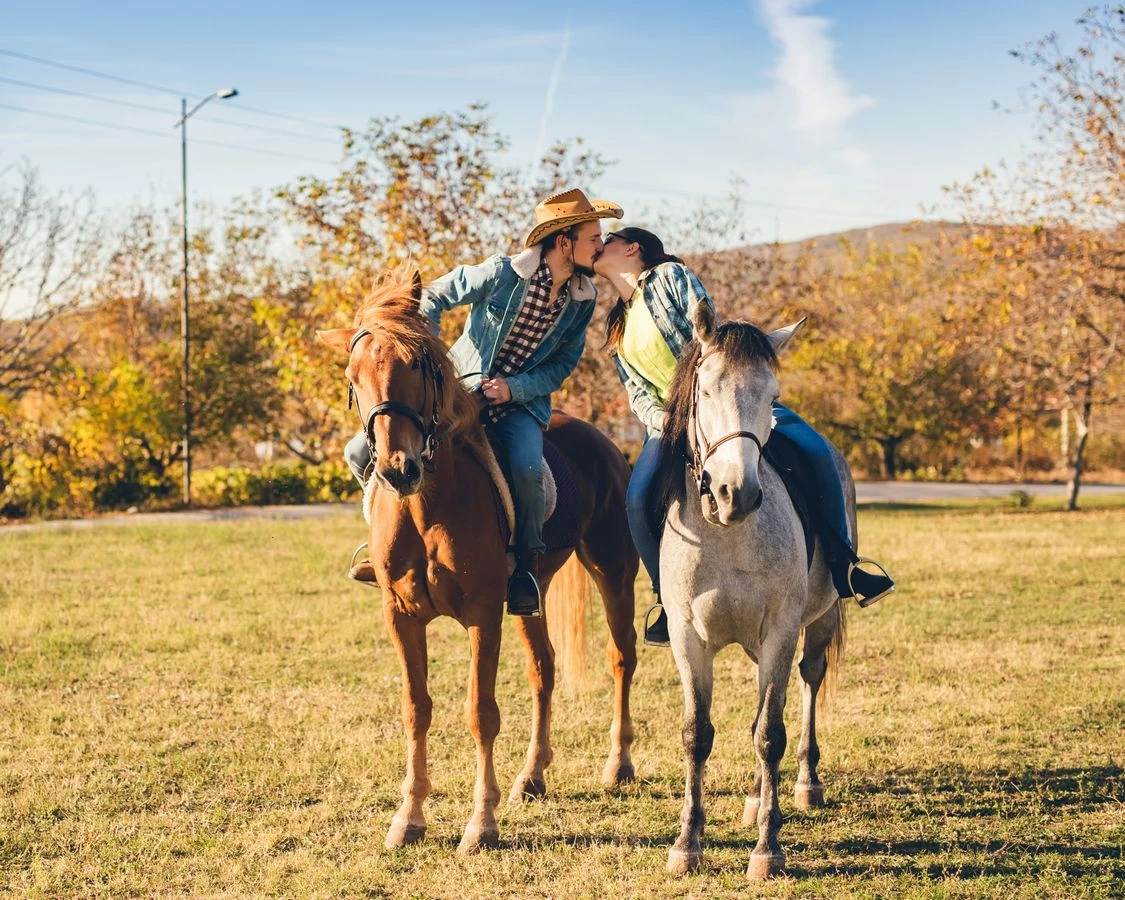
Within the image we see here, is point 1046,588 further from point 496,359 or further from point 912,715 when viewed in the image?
point 496,359

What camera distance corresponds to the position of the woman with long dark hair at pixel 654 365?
4898 millimetres

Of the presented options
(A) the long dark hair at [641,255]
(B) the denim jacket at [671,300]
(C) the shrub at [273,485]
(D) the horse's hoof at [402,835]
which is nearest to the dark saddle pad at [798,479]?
(B) the denim jacket at [671,300]

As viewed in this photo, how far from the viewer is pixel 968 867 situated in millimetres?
4652

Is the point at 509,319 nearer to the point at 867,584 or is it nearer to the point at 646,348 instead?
the point at 646,348

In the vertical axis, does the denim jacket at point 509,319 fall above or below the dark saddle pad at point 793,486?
above

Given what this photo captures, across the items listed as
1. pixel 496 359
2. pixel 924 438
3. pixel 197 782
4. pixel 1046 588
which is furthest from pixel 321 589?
pixel 924 438

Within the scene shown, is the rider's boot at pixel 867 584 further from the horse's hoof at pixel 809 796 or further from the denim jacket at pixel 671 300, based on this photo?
the denim jacket at pixel 671 300

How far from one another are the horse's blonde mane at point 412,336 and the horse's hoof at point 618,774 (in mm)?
2050

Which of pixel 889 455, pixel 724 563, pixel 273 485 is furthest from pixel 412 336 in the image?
pixel 889 455

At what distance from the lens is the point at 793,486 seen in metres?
5.00

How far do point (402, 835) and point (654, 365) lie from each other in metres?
2.46

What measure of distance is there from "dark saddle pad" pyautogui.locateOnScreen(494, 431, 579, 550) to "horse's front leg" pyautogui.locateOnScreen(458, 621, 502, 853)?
71 centimetres

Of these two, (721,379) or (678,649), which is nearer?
(721,379)

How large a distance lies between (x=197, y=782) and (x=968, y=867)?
154 inches
